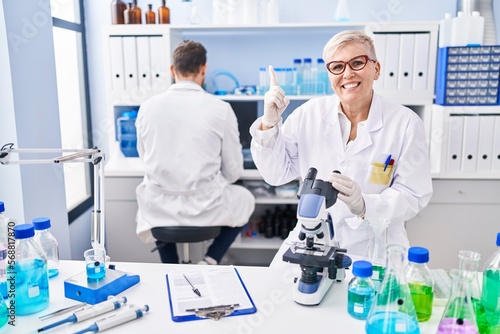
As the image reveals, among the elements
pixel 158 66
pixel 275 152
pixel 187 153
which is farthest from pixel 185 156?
pixel 158 66

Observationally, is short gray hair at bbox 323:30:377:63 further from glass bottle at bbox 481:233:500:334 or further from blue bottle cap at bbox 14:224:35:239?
blue bottle cap at bbox 14:224:35:239

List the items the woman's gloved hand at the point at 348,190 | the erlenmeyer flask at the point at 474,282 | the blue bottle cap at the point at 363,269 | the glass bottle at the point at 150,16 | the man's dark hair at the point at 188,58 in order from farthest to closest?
the glass bottle at the point at 150,16, the man's dark hair at the point at 188,58, the woman's gloved hand at the point at 348,190, the blue bottle cap at the point at 363,269, the erlenmeyer flask at the point at 474,282

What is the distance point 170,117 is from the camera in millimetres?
2213

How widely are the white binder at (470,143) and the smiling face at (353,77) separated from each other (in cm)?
118

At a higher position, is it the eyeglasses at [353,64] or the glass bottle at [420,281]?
the eyeglasses at [353,64]

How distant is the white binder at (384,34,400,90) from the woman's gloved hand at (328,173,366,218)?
1.38 m

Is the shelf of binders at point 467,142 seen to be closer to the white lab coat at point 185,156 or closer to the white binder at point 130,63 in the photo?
the white lab coat at point 185,156

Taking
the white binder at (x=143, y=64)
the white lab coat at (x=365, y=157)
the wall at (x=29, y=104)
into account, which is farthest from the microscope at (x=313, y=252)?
the white binder at (x=143, y=64)

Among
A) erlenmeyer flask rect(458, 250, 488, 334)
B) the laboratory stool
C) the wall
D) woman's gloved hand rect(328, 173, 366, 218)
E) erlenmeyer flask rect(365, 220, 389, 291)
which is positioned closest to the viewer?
erlenmeyer flask rect(458, 250, 488, 334)

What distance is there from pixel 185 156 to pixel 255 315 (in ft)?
3.96

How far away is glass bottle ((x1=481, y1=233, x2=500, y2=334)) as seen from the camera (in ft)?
3.27

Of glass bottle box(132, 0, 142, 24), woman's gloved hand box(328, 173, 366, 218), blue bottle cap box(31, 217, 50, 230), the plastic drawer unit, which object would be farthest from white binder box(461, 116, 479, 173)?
blue bottle cap box(31, 217, 50, 230)

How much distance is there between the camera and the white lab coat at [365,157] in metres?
1.63

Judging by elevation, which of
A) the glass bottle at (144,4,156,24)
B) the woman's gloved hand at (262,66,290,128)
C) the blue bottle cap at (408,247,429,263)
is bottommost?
the blue bottle cap at (408,247,429,263)
